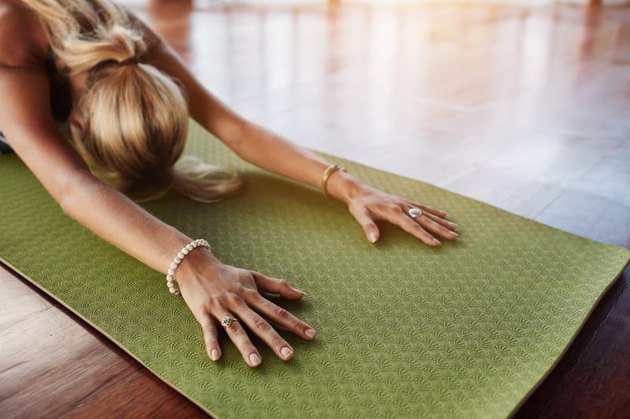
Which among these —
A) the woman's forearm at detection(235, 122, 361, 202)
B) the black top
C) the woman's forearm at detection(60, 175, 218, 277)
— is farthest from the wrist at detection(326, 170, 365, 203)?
the black top

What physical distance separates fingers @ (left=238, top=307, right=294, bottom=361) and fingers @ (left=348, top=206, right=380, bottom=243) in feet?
1.39

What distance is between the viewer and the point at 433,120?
230 cm

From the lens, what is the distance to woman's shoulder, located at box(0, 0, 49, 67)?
1383 millimetres

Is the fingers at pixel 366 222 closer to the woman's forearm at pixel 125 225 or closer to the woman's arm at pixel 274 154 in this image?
the woman's arm at pixel 274 154

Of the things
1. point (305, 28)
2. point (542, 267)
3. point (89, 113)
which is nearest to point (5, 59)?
point (89, 113)

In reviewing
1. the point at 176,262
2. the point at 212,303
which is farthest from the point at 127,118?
the point at 212,303

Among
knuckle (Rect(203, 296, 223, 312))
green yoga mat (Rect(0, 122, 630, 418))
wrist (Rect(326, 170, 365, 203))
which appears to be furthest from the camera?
wrist (Rect(326, 170, 365, 203))

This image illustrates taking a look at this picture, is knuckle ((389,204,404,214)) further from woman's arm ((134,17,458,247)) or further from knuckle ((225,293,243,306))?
knuckle ((225,293,243,306))

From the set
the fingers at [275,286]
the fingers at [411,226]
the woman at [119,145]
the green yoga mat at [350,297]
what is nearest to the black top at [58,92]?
the woman at [119,145]

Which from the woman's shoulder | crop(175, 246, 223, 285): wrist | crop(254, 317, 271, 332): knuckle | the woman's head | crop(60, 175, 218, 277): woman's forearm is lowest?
crop(254, 317, 271, 332): knuckle

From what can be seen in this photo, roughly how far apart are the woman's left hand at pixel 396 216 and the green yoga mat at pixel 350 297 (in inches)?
1.0

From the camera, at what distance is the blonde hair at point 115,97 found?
1371 mm

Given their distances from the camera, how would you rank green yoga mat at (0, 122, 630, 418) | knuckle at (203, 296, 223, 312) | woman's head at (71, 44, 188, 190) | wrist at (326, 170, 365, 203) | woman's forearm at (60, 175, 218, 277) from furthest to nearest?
1. wrist at (326, 170, 365, 203)
2. woman's head at (71, 44, 188, 190)
3. woman's forearm at (60, 175, 218, 277)
4. knuckle at (203, 296, 223, 312)
5. green yoga mat at (0, 122, 630, 418)

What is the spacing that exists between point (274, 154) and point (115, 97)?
0.46 m
